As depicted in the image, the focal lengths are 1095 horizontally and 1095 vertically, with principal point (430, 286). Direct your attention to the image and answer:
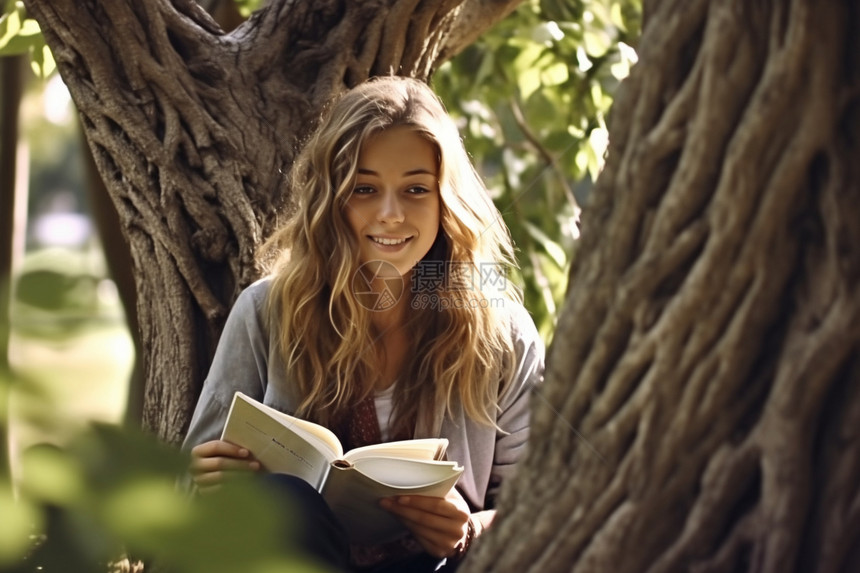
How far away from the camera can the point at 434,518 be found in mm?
1843

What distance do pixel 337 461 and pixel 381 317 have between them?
53cm

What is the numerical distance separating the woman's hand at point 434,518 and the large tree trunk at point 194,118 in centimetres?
64

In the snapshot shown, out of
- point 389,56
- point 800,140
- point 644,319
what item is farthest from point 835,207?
point 389,56

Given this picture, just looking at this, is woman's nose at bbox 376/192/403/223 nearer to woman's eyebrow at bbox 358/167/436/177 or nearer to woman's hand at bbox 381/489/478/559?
woman's eyebrow at bbox 358/167/436/177

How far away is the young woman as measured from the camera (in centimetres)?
211

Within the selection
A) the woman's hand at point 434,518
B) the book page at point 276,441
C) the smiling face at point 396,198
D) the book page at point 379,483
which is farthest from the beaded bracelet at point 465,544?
the smiling face at point 396,198

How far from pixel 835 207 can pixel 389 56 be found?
1691 millimetres

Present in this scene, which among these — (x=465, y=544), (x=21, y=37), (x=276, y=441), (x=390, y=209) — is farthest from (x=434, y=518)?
(x=21, y=37)

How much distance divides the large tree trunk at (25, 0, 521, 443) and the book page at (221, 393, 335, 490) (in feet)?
1.57

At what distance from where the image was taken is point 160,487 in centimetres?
41

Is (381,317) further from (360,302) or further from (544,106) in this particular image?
(544,106)

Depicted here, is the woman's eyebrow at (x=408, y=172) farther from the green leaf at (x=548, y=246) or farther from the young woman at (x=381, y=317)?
the green leaf at (x=548, y=246)

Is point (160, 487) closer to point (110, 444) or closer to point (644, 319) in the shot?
point (110, 444)

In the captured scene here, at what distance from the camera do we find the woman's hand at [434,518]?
1814 millimetres
